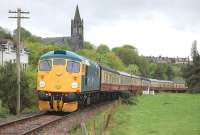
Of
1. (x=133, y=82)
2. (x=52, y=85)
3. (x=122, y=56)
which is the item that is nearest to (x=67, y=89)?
(x=52, y=85)

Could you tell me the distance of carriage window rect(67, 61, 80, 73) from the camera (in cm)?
2741

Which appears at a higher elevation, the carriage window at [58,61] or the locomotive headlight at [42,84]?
the carriage window at [58,61]

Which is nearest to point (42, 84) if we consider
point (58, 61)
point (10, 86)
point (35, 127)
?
point (58, 61)

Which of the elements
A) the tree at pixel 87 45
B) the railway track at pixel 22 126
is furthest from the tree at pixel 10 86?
the tree at pixel 87 45

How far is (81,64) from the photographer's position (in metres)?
27.8

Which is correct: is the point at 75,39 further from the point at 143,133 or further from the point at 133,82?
the point at 143,133

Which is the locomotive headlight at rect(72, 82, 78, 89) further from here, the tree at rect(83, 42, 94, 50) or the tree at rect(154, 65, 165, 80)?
the tree at rect(83, 42, 94, 50)

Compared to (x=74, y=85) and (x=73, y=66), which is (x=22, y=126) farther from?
(x=73, y=66)

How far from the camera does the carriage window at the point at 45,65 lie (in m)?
27.5

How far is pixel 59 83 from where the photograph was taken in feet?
88.2

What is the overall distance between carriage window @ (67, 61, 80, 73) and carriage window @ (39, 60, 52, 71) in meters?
1.02

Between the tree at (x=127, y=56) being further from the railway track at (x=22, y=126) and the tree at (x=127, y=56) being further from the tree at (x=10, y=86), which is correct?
the railway track at (x=22, y=126)

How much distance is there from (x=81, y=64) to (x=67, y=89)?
1.80m

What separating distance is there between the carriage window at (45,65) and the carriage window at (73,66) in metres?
1.02
